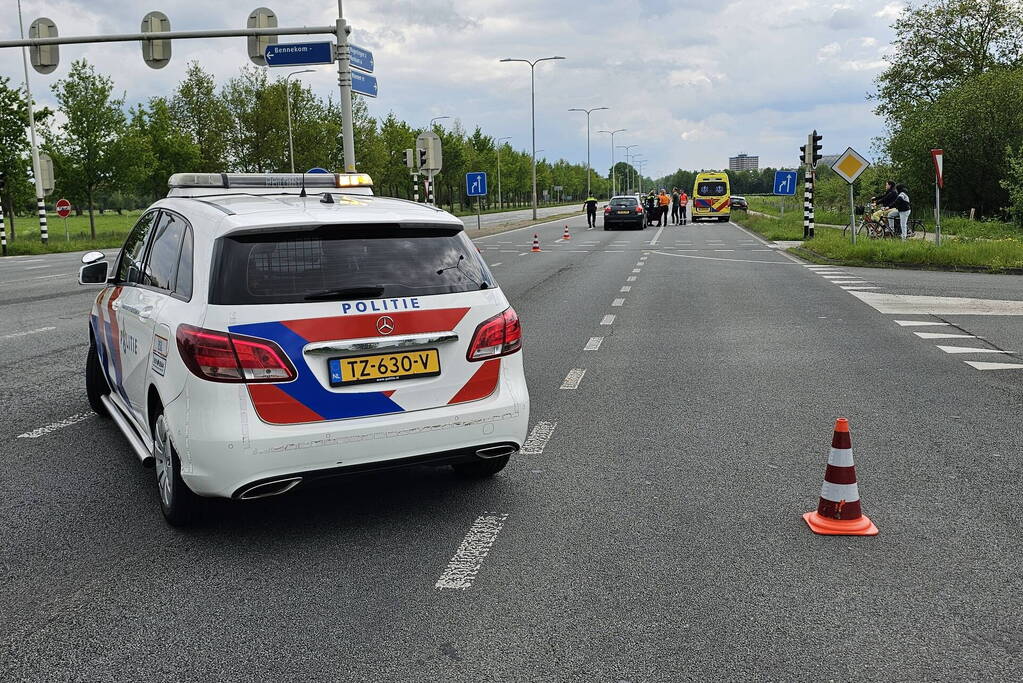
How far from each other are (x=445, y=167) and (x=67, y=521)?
7185 cm

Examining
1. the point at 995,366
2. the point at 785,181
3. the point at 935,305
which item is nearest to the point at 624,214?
the point at 785,181

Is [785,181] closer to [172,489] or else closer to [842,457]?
[842,457]

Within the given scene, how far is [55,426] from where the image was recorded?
6629 millimetres

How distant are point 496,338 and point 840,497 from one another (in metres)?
1.77

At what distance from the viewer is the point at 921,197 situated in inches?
1548

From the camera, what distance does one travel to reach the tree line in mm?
41031

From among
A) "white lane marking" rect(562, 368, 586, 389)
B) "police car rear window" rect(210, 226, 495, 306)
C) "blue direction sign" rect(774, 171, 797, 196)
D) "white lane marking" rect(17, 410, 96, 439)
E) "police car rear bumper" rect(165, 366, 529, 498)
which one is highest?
"blue direction sign" rect(774, 171, 797, 196)

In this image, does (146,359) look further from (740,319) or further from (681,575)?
(740,319)

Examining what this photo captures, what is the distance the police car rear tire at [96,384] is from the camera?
21.7ft

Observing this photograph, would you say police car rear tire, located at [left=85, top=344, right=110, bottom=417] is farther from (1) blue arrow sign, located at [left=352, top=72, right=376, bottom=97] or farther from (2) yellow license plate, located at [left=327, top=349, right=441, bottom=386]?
(1) blue arrow sign, located at [left=352, top=72, right=376, bottom=97]

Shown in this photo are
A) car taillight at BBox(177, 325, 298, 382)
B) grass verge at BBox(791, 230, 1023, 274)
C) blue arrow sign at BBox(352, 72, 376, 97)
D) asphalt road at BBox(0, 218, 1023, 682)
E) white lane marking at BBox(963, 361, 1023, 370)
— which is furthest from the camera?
blue arrow sign at BBox(352, 72, 376, 97)

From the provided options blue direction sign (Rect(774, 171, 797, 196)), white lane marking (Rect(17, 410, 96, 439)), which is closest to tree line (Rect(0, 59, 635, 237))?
blue direction sign (Rect(774, 171, 797, 196))

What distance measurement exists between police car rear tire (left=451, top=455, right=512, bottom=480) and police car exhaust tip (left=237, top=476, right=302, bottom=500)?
4.14 ft

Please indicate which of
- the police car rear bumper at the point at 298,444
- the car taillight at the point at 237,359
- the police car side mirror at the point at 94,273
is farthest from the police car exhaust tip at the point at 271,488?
the police car side mirror at the point at 94,273
